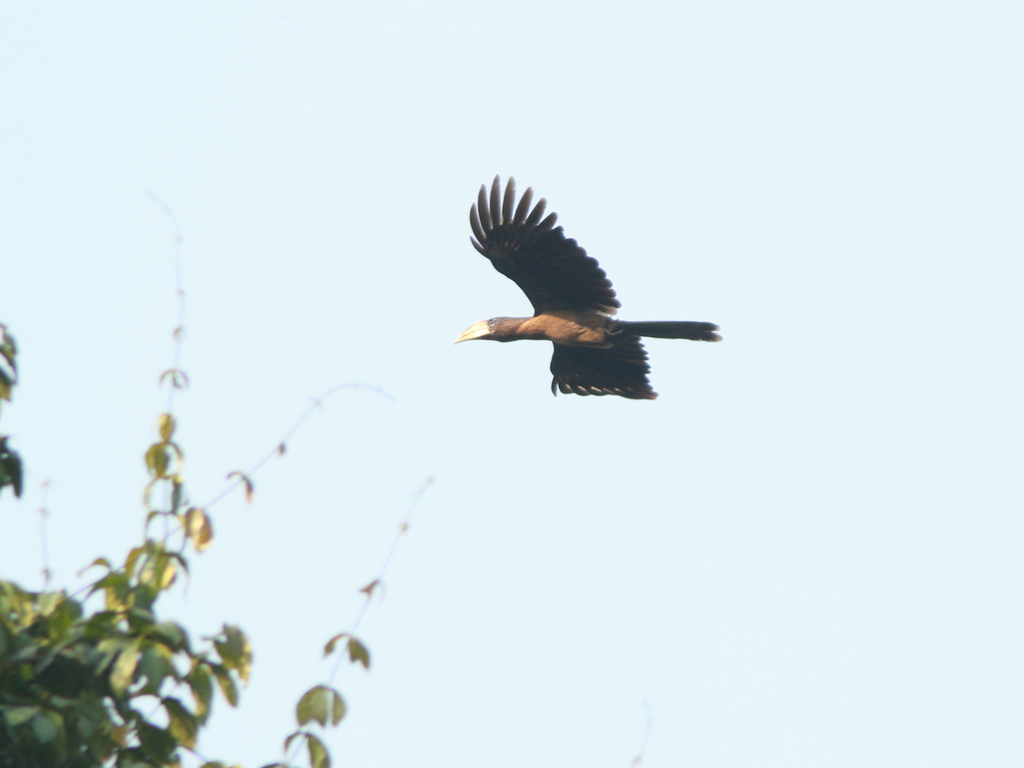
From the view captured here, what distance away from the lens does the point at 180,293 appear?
2.58 m

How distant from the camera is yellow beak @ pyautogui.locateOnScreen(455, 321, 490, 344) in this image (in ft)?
27.3

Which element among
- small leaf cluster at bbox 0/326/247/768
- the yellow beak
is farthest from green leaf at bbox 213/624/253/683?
the yellow beak

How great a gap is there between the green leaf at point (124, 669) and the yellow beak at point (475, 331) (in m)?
6.38

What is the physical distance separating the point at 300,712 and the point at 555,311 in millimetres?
6064

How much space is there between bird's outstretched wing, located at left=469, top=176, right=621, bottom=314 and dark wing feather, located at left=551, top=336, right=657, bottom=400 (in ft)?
1.64

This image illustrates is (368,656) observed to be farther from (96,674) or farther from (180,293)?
(180,293)

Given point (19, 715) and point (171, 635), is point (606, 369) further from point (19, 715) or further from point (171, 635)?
point (19, 715)

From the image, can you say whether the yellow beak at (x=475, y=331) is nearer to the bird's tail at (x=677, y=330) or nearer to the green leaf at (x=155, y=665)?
the bird's tail at (x=677, y=330)

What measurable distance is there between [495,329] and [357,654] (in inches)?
245

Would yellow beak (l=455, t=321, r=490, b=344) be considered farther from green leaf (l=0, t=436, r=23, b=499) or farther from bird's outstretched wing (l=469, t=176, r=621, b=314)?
green leaf (l=0, t=436, r=23, b=499)

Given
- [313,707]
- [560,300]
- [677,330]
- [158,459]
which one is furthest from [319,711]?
[560,300]

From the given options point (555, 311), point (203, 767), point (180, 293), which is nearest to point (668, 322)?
point (555, 311)

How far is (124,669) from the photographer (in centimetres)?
197

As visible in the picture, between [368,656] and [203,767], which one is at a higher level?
[368,656]
